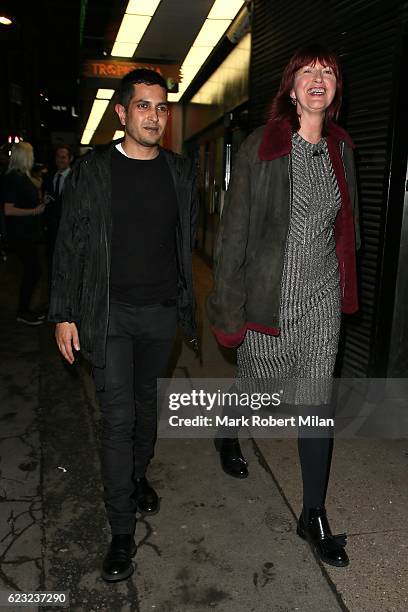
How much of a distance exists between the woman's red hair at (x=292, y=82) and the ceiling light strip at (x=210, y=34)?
5.69 m

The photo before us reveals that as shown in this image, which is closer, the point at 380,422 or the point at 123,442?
the point at 123,442

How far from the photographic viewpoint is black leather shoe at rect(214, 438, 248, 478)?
3289 mm

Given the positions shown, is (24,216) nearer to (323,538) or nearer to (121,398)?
(121,398)

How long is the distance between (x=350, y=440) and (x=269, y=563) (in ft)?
4.74

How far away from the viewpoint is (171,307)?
268 cm

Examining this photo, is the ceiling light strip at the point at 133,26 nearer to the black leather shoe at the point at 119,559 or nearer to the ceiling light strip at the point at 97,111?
the ceiling light strip at the point at 97,111

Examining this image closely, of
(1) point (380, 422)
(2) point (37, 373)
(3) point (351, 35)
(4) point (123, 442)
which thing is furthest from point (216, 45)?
(4) point (123, 442)

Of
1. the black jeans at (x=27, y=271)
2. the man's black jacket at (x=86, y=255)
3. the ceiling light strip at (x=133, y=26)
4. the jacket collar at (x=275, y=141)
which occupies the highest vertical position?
the ceiling light strip at (x=133, y=26)

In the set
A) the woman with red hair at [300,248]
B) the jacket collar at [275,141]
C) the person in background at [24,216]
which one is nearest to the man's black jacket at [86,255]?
the woman with red hair at [300,248]

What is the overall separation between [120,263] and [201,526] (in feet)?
4.56

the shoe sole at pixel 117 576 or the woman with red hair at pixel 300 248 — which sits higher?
the woman with red hair at pixel 300 248

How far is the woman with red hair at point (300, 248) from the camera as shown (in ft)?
8.00

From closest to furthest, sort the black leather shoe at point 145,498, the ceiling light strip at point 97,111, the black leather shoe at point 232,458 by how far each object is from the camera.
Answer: the black leather shoe at point 145,498 < the black leather shoe at point 232,458 < the ceiling light strip at point 97,111

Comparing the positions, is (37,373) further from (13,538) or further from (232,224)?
(232,224)
